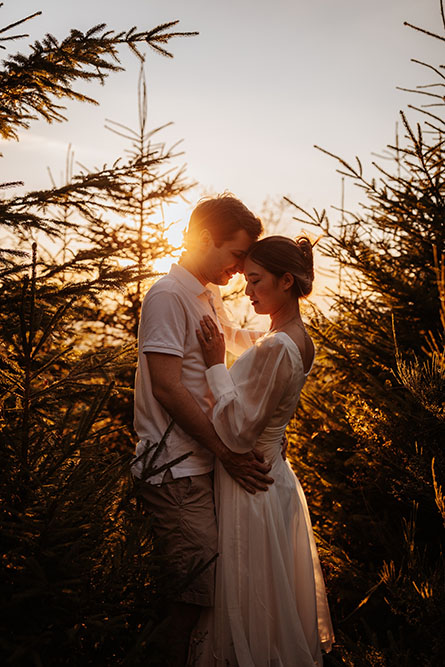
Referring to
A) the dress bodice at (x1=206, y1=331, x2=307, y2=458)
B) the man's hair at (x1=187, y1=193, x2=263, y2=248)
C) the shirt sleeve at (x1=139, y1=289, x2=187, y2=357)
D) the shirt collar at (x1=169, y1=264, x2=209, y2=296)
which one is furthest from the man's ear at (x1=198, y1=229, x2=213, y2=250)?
the dress bodice at (x1=206, y1=331, x2=307, y2=458)

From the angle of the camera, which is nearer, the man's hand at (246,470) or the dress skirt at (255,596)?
the dress skirt at (255,596)

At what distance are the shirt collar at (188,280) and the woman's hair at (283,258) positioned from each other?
0.35m

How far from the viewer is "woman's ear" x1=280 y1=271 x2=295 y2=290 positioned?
9.72ft

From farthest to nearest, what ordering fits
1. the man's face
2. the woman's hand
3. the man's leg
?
1. the man's face
2. the woman's hand
3. the man's leg

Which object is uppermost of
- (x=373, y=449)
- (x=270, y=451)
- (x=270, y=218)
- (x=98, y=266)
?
(x=270, y=218)

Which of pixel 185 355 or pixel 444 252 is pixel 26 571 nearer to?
pixel 185 355

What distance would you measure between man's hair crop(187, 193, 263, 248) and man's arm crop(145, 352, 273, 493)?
32.7 inches

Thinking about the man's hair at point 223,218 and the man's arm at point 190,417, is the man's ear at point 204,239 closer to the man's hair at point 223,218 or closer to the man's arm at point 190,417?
the man's hair at point 223,218

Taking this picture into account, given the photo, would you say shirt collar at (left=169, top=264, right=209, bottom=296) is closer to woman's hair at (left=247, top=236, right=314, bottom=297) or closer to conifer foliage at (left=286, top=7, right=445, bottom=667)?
woman's hair at (left=247, top=236, right=314, bottom=297)

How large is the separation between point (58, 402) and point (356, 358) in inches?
93.9

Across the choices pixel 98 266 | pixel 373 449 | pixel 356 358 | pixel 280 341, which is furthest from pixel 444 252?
pixel 98 266

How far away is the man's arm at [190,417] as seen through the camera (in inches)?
102

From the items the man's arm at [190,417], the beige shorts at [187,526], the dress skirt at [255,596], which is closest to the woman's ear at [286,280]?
the man's arm at [190,417]

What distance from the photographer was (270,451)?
2.89 m
